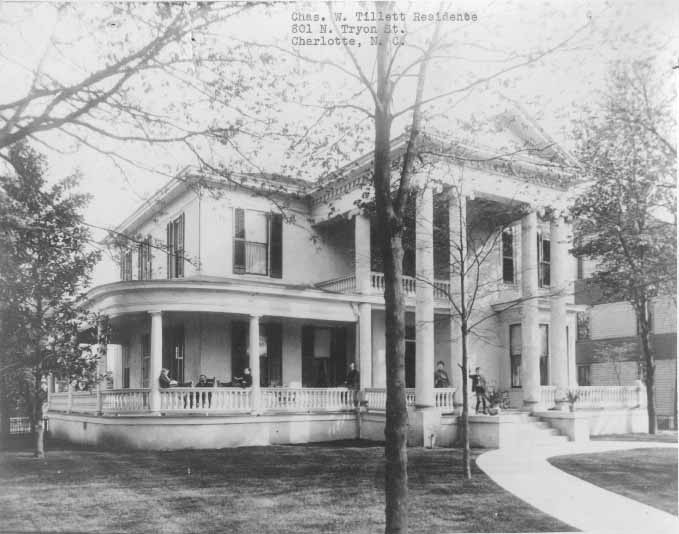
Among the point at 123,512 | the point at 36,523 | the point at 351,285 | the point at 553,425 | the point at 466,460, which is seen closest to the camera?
the point at 36,523

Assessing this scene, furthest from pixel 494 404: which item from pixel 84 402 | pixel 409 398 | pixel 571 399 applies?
pixel 84 402

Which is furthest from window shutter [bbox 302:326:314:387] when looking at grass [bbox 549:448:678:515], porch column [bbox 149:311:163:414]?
grass [bbox 549:448:678:515]

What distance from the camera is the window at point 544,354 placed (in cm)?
2195

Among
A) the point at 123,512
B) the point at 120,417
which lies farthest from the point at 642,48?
the point at 120,417

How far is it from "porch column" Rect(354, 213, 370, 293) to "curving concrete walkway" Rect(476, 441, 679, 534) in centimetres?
610

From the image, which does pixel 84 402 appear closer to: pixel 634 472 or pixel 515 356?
pixel 515 356

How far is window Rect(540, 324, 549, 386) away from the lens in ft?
72.0

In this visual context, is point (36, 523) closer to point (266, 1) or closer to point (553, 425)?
point (266, 1)

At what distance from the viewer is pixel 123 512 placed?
29.6 feet

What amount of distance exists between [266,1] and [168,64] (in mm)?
1453

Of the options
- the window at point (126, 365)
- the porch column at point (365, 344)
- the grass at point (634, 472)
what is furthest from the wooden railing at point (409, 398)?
the window at point (126, 365)

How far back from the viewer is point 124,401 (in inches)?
640

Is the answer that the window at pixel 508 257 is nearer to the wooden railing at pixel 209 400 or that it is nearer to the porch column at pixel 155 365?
the wooden railing at pixel 209 400

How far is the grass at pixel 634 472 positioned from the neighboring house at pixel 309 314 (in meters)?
2.76
